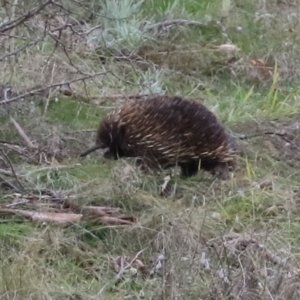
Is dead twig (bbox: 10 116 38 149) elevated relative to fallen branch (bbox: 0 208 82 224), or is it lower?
lower

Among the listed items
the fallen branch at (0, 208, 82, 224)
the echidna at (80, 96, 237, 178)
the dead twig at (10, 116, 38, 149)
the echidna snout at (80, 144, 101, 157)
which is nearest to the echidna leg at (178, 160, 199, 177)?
the echidna at (80, 96, 237, 178)

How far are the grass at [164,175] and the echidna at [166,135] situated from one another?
11 cm

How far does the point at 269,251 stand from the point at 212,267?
0.36 m

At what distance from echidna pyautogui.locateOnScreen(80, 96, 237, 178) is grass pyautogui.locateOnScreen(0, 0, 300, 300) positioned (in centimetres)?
11

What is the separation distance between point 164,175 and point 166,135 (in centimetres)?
24

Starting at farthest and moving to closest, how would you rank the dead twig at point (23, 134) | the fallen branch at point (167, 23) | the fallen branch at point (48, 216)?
the fallen branch at point (167, 23) < the dead twig at point (23, 134) < the fallen branch at point (48, 216)

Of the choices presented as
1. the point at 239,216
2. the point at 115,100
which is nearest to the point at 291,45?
the point at 115,100

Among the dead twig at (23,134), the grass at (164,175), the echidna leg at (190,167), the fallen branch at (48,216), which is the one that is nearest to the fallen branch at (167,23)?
the grass at (164,175)

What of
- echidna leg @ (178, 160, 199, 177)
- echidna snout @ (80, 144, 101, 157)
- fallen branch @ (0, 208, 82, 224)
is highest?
fallen branch @ (0, 208, 82, 224)

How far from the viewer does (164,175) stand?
4812mm

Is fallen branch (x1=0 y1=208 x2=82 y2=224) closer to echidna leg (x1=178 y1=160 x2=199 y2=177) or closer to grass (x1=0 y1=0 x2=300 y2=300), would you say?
grass (x1=0 y1=0 x2=300 y2=300)

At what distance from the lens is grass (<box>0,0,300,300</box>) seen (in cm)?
343

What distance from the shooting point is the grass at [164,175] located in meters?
3.43

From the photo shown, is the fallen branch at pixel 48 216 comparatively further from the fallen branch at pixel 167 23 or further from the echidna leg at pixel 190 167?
the fallen branch at pixel 167 23
